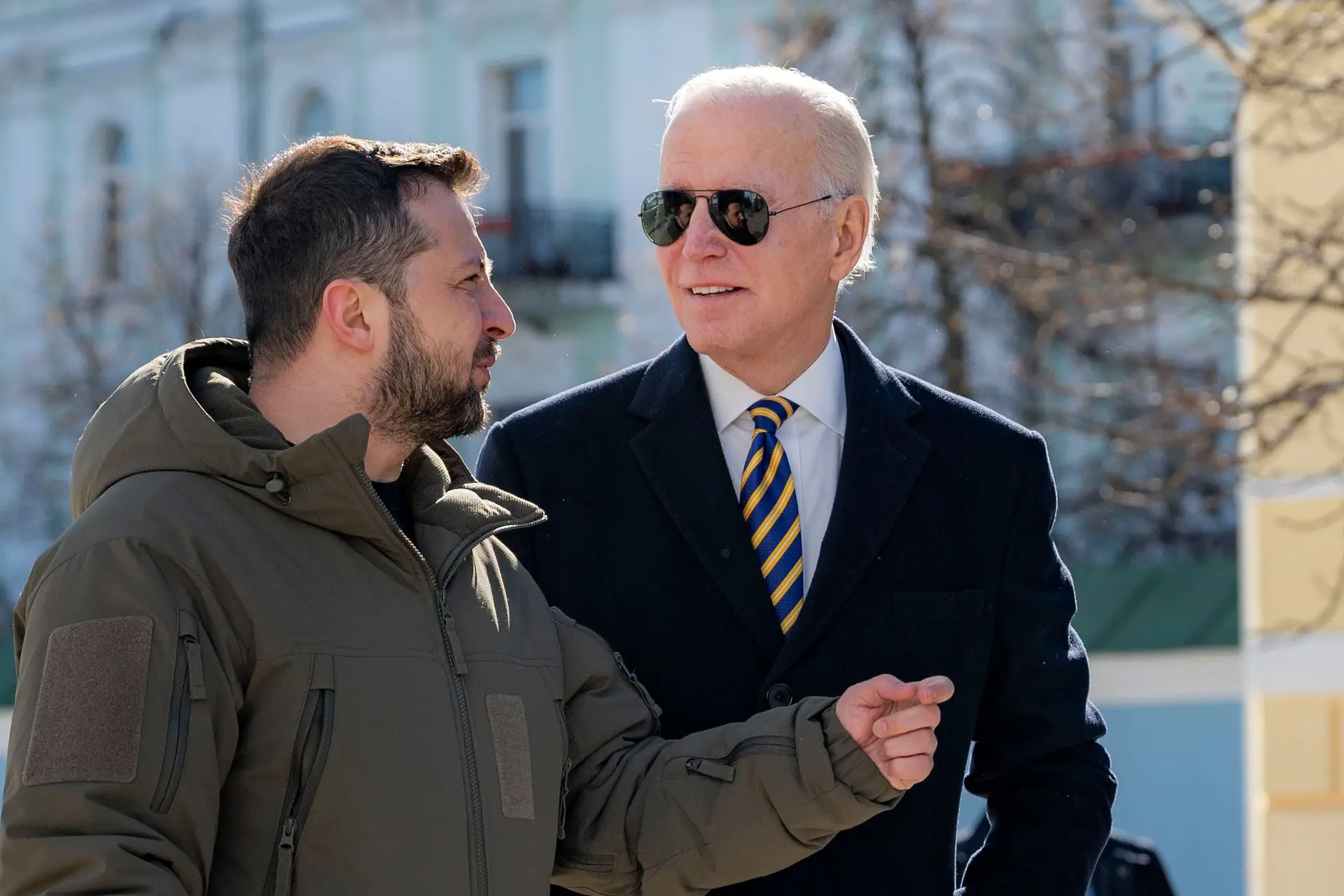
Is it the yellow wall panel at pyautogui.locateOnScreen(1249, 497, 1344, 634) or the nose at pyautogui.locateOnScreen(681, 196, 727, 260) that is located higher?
the nose at pyautogui.locateOnScreen(681, 196, 727, 260)

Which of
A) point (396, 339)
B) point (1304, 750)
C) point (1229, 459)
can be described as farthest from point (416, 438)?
point (1304, 750)

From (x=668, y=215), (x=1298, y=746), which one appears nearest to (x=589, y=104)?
(x=1298, y=746)

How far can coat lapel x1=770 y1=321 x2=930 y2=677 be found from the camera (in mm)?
3438

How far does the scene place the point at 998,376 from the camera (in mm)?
16359

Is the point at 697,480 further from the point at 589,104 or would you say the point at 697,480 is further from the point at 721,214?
the point at 589,104

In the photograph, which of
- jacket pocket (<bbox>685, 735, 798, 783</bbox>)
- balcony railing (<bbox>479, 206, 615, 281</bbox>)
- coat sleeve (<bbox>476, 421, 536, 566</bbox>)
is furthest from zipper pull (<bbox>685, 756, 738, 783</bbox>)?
balcony railing (<bbox>479, 206, 615, 281</bbox>)

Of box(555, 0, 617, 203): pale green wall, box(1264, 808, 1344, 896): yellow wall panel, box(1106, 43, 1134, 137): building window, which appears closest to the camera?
box(1106, 43, 1134, 137): building window

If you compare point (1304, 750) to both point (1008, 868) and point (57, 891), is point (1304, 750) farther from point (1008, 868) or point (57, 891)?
point (57, 891)

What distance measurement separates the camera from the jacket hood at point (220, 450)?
2.64m

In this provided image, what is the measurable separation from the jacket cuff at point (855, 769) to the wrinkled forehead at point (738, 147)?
3.64 ft

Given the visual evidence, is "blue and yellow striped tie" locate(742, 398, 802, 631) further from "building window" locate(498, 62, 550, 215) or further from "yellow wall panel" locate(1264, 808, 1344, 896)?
"building window" locate(498, 62, 550, 215)

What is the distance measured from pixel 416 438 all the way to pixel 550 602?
2.08ft

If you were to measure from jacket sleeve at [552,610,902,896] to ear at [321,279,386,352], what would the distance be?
59cm

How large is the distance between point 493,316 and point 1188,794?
983 centimetres
